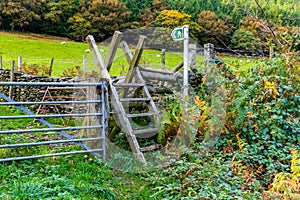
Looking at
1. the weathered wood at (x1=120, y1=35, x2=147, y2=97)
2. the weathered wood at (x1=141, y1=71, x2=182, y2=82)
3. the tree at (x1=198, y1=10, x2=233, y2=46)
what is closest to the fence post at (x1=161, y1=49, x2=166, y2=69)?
the weathered wood at (x1=141, y1=71, x2=182, y2=82)

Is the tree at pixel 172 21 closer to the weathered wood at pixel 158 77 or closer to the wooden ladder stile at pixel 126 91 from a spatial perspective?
the weathered wood at pixel 158 77

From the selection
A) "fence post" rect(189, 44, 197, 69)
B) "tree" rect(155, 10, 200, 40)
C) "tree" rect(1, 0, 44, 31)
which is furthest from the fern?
"tree" rect(1, 0, 44, 31)

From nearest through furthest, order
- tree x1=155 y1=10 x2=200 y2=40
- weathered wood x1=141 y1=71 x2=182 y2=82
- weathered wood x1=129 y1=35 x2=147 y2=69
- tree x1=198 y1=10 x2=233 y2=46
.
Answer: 1. weathered wood x1=129 y1=35 x2=147 y2=69
2. weathered wood x1=141 y1=71 x2=182 y2=82
3. tree x1=155 y1=10 x2=200 y2=40
4. tree x1=198 y1=10 x2=233 y2=46

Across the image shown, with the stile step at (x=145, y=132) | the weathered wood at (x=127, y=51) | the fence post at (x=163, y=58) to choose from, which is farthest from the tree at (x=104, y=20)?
the stile step at (x=145, y=132)

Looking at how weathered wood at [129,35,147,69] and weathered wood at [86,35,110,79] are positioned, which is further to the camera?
weathered wood at [129,35,147,69]

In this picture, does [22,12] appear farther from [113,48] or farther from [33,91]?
[113,48]

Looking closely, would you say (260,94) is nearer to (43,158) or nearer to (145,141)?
(145,141)

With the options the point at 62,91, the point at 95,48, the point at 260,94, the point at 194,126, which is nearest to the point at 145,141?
the point at 194,126

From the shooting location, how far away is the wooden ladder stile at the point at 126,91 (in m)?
4.05

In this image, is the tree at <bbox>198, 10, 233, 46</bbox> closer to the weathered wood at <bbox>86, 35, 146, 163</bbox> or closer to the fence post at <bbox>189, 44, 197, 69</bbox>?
the fence post at <bbox>189, 44, 197, 69</bbox>

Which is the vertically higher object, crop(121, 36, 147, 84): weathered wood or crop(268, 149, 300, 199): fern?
crop(121, 36, 147, 84): weathered wood

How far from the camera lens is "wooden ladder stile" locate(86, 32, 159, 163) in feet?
13.3

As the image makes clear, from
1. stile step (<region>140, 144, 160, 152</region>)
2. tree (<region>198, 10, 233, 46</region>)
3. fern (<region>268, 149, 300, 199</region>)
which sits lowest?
stile step (<region>140, 144, 160, 152</region>)

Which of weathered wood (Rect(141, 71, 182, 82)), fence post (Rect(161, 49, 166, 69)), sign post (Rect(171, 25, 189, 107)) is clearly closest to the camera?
sign post (Rect(171, 25, 189, 107))
